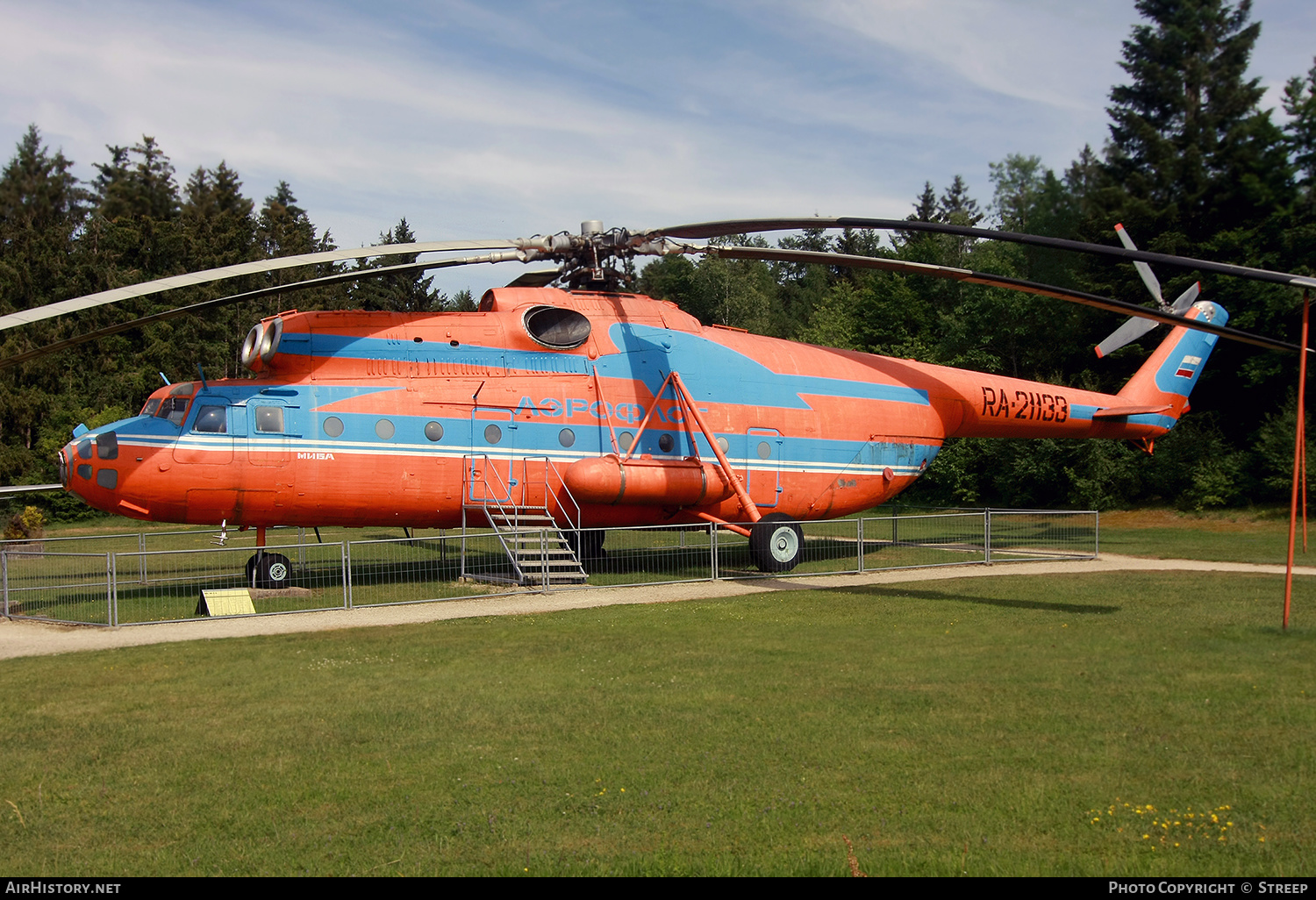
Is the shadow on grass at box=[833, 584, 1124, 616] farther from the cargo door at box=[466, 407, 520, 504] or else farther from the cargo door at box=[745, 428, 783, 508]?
the cargo door at box=[466, 407, 520, 504]

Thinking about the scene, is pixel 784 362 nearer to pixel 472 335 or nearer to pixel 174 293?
pixel 472 335

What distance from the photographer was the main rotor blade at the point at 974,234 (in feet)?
33.6

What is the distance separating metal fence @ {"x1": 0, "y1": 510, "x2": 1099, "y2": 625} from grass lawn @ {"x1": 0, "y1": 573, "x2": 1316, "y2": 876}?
11.0 ft

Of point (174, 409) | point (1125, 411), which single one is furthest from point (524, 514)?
point (1125, 411)

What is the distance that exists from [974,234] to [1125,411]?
15489 millimetres

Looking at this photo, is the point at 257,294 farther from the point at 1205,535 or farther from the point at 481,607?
the point at 1205,535

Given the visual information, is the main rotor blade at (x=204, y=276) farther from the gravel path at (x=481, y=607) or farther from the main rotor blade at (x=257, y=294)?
the gravel path at (x=481, y=607)

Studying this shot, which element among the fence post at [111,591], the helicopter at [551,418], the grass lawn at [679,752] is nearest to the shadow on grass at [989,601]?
the grass lawn at [679,752]

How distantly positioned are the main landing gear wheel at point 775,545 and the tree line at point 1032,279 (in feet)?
60.8

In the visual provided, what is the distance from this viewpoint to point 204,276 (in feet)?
43.9

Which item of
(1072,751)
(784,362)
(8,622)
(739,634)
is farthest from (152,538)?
(1072,751)

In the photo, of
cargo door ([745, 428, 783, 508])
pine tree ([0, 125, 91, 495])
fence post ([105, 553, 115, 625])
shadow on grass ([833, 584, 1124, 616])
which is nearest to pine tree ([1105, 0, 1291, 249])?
cargo door ([745, 428, 783, 508])

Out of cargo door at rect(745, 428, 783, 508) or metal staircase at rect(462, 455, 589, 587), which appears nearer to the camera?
metal staircase at rect(462, 455, 589, 587)

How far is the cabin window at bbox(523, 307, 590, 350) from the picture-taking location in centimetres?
1945
